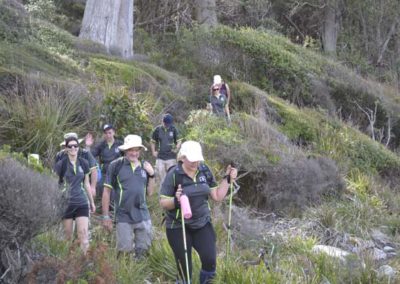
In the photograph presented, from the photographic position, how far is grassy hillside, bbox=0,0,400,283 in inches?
306

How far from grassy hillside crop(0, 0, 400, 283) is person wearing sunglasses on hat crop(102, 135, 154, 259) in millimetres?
319

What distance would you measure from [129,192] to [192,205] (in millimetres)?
1275

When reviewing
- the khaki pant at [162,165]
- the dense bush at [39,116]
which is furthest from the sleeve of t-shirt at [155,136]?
the dense bush at [39,116]

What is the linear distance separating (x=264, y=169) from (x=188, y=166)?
6.57 m

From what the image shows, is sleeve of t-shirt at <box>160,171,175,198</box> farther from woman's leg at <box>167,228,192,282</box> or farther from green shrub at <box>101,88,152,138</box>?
green shrub at <box>101,88,152,138</box>

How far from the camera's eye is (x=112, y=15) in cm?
2194

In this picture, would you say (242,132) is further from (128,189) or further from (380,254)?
(128,189)

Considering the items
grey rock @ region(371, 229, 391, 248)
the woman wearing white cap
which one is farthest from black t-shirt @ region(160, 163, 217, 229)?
grey rock @ region(371, 229, 391, 248)

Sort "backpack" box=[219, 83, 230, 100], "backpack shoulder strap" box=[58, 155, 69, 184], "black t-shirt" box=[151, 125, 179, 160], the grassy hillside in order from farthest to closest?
"backpack" box=[219, 83, 230, 100]
"black t-shirt" box=[151, 125, 179, 160]
"backpack shoulder strap" box=[58, 155, 69, 184]
the grassy hillside

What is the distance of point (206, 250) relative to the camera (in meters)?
6.78

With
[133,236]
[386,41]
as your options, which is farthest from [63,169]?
[386,41]

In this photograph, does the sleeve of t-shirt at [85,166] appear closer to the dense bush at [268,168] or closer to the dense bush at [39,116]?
the dense bush at [39,116]

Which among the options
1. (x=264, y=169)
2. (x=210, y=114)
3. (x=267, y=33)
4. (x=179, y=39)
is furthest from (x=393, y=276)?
(x=267, y=33)

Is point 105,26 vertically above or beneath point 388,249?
above
